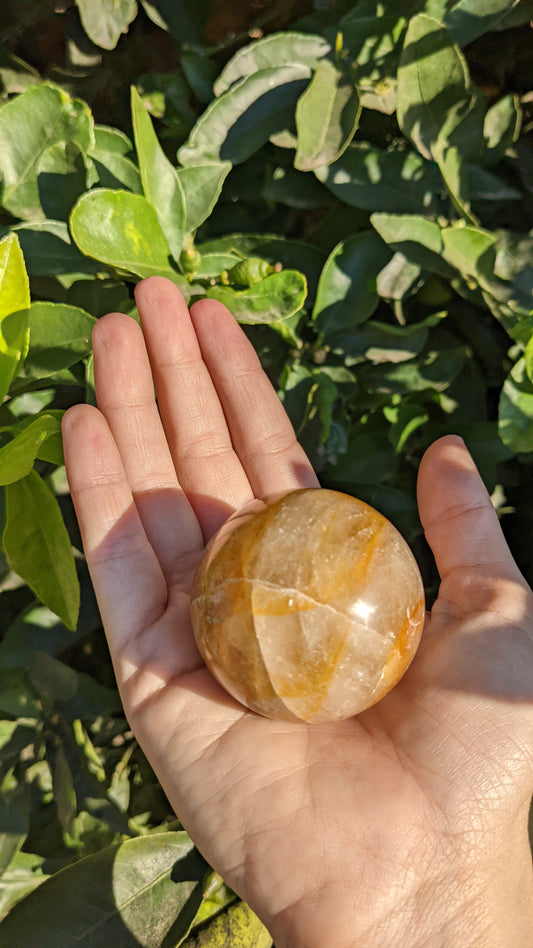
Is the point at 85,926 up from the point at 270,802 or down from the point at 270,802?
down

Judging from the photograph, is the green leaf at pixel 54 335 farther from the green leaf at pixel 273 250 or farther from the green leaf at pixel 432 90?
the green leaf at pixel 432 90

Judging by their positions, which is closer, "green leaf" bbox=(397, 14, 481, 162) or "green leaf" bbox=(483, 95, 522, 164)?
"green leaf" bbox=(397, 14, 481, 162)

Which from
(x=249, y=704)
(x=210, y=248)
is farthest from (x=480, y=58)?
(x=249, y=704)

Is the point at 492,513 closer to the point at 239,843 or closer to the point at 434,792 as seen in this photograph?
the point at 434,792

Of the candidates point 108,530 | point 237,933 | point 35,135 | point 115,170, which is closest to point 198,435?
point 108,530

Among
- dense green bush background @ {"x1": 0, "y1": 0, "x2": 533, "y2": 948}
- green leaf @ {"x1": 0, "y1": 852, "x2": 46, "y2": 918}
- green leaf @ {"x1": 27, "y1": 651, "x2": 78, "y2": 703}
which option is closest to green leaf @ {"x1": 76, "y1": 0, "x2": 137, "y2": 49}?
dense green bush background @ {"x1": 0, "y1": 0, "x2": 533, "y2": 948}

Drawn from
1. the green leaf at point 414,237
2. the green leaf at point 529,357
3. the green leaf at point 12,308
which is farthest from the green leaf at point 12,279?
the green leaf at point 529,357

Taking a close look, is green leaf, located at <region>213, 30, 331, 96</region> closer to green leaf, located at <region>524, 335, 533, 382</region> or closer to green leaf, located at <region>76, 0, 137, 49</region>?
green leaf, located at <region>76, 0, 137, 49</region>
